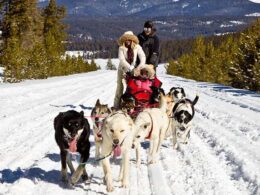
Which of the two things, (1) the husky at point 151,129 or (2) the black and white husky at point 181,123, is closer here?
(1) the husky at point 151,129

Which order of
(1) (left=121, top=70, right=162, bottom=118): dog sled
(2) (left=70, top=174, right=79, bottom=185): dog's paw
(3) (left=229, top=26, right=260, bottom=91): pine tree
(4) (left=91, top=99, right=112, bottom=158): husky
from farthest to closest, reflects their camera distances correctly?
(3) (left=229, top=26, right=260, bottom=91): pine tree < (1) (left=121, top=70, right=162, bottom=118): dog sled < (4) (left=91, top=99, right=112, bottom=158): husky < (2) (left=70, top=174, right=79, bottom=185): dog's paw

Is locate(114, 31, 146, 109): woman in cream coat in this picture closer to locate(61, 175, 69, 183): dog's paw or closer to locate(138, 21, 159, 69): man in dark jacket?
locate(138, 21, 159, 69): man in dark jacket

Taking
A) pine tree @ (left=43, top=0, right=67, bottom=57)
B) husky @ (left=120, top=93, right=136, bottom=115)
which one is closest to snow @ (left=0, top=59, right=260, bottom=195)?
husky @ (left=120, top=93, right=136, bottom=115)

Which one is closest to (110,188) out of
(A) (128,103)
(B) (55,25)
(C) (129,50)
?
(A) (128,103)

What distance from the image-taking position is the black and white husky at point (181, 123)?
8328 millimetres

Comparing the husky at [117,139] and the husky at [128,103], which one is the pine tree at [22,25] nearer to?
the husky at [128,103]

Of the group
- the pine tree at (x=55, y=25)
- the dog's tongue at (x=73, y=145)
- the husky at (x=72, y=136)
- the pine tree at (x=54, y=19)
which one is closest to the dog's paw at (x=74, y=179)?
the husky at (x=72, y=136)

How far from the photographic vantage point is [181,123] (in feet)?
27.3

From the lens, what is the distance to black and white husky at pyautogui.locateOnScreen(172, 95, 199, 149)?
8328 millimetres

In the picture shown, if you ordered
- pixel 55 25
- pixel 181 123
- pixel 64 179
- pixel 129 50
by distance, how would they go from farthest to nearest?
pixel 55 25
pixel 129 50
pixel 181 123
pixel 64 179

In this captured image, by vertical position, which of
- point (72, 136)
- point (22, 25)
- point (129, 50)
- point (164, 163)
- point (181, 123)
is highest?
point (22, 25)

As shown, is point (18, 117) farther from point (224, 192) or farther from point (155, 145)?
point (224, 192)

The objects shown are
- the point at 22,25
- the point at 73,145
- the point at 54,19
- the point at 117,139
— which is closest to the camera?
the point at 117,139

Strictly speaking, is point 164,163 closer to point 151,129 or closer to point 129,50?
point 151,129
